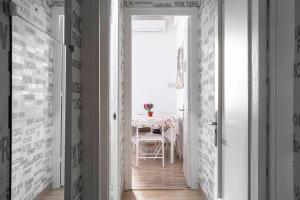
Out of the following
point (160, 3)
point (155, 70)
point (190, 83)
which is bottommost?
point (190, 83)

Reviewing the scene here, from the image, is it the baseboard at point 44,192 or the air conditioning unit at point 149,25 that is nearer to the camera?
the baseboard at point 44,192

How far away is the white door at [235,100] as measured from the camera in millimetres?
1568

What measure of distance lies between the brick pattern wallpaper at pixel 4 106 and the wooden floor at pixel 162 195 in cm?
289

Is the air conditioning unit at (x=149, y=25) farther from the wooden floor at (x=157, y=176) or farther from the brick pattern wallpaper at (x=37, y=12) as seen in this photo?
the brick pattern wallpaper at (x=37, y=12)

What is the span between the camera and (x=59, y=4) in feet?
3.69

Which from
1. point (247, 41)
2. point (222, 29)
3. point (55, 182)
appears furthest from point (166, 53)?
point (55, 182)

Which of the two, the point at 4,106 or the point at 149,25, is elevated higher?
the point at 149,25

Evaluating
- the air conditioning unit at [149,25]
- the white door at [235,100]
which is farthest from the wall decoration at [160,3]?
the air conditioning unit at [149,25]

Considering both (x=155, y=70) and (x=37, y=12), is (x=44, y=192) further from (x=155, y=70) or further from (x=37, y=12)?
(x=155, y=70)

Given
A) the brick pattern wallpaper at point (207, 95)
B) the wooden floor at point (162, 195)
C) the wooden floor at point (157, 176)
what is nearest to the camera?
the brick pattern wallpaper at point (207, 95)

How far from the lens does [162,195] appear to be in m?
3.56

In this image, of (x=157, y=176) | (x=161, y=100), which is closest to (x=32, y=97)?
(x=157, y=176)

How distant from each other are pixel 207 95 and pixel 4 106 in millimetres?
2591

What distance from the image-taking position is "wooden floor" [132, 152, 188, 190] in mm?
3965
